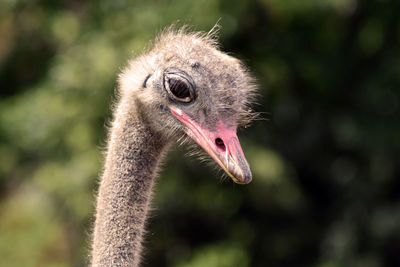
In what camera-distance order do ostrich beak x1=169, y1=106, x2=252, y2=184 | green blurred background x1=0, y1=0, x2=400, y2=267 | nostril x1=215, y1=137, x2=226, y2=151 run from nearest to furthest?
ostrich beak x1=169, y1=106, x2=252, y2=184 → nostril x1=215, y1=137, x2=226, y2=151 → green blurred background x1=0, y1=0, x2=400, y2=267

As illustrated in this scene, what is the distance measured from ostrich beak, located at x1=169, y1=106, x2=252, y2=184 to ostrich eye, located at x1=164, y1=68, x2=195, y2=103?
0.07 meters

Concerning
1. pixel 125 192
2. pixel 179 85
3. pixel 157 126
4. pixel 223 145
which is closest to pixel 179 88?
pixel 179 85

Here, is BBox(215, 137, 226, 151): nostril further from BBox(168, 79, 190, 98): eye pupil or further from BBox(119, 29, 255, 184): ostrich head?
BBox(168, 79, 190, 98): eye pupil

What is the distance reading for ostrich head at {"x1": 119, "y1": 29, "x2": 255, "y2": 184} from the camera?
10.2 ft

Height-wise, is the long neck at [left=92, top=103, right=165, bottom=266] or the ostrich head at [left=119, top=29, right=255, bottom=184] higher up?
the ostrich head at [left=119, top=29, right=255, bottom=184]

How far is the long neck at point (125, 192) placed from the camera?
3080mm

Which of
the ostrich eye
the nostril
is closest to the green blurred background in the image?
the ostrich eye

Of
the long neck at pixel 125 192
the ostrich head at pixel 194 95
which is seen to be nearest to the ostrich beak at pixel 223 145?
the ostrich head at pixel 194 95

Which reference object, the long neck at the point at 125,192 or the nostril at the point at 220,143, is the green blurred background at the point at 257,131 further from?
the nostril at the point at 220,143

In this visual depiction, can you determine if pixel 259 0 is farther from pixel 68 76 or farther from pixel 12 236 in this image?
pixel 12 236

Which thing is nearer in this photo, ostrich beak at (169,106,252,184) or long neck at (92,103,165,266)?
ostrich beak at (169,106,252,184)

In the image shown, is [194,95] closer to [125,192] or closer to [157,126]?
[157,126]

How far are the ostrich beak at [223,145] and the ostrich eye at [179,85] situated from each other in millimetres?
65

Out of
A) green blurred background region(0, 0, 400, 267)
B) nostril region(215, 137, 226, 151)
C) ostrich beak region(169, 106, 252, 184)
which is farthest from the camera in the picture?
green blurred background region(0, 0, 400, 267)
